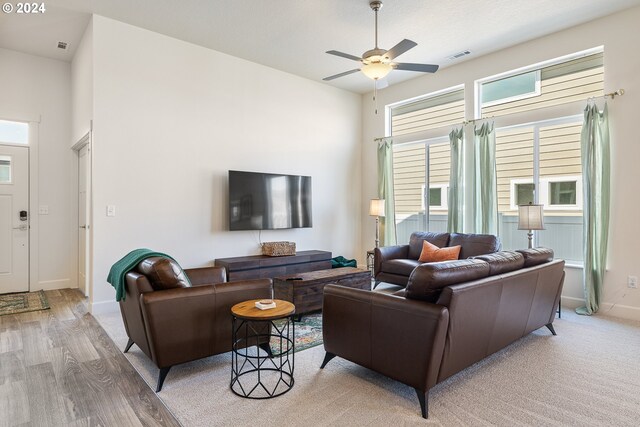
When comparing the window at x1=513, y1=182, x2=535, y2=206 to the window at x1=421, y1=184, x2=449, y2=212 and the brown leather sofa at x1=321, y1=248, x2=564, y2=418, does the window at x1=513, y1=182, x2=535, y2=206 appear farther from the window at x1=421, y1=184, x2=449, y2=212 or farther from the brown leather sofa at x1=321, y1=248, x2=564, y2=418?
the brown leather sofa at x1=321, y1=248, x2=564, y2=418

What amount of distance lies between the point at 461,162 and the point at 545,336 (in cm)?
280

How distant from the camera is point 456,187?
5.60 m

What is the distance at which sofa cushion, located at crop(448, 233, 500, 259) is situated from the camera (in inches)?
189

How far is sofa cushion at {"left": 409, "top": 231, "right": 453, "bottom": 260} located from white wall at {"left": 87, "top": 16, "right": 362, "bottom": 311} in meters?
1.61

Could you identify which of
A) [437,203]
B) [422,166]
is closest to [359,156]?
[422,166]

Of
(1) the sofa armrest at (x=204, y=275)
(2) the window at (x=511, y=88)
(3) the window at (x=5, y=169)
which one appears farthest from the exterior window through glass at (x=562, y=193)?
(3) the window at (x=5, y=169)

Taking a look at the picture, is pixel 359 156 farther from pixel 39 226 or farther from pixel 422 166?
pixel 39 226

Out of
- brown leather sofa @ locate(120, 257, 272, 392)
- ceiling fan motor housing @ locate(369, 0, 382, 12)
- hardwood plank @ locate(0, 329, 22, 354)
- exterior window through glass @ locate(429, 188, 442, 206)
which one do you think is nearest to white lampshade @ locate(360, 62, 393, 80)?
ceiling fan motor housing @ locate(369, 0, 382, 12)

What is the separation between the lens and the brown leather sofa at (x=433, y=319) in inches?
85.9

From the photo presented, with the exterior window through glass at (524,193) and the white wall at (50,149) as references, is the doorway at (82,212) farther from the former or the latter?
the exterior window through glass at (524,193)

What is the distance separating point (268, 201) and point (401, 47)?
3.05 metres

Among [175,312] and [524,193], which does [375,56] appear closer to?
[175,312]

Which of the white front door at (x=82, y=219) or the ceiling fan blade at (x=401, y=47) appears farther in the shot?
the white front door at (x=82, y=219)

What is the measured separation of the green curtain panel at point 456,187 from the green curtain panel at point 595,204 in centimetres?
157
